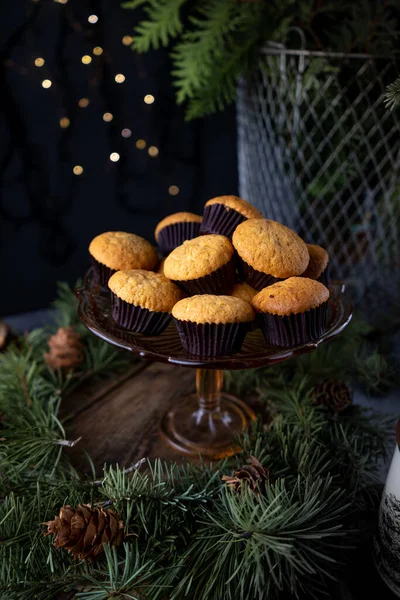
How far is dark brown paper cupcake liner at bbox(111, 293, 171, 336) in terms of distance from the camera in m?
0.79

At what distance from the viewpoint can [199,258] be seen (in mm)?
788

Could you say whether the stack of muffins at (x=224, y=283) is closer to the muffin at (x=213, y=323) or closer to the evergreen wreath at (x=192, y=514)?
the muffin at (x=213, y=323)

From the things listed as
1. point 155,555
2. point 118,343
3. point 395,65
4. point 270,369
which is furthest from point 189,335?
point 395,65

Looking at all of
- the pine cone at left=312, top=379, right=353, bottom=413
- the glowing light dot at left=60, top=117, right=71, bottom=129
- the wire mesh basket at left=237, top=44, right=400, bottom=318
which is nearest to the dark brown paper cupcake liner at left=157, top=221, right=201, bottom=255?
the pine cone at left=312, top=379, right=353, bottom=413

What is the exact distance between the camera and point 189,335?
744mm

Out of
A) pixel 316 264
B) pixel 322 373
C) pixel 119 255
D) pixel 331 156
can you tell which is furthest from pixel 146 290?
pixel 331 156

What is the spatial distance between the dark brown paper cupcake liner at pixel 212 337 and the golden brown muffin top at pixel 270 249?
0.10 metres

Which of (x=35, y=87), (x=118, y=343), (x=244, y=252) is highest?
(x=35, y=87)

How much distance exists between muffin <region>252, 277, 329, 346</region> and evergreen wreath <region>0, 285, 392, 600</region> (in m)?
0.15

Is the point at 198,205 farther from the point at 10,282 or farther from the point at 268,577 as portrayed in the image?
the point at 268,577

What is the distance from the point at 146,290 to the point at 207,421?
298 millimetres

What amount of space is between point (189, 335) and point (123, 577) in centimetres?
29

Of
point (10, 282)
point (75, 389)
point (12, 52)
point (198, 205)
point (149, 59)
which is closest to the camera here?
point (75, 389)

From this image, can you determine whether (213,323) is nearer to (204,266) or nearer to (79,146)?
(204,266)
